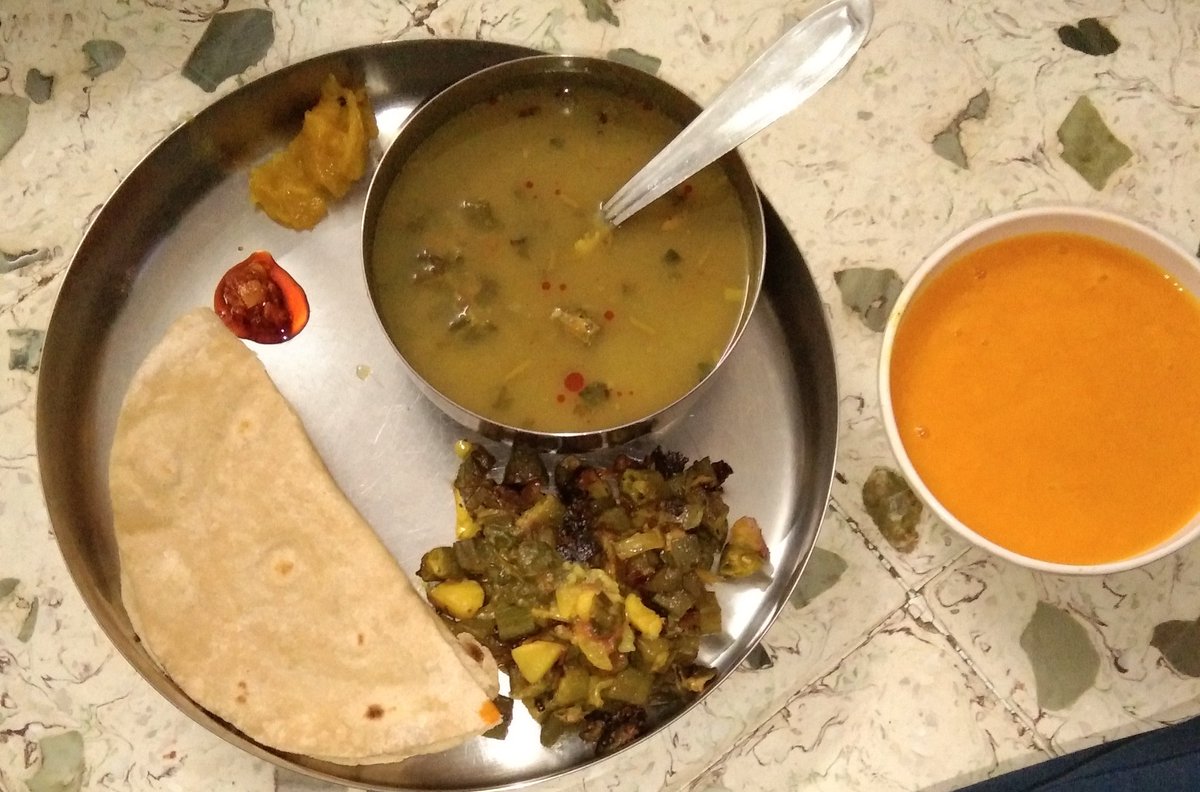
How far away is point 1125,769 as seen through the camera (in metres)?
1.35

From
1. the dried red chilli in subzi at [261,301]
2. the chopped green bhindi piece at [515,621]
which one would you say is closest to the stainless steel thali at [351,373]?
the dried red chilli in subzi at [261,301]

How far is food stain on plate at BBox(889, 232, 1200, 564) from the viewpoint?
125 centimetres

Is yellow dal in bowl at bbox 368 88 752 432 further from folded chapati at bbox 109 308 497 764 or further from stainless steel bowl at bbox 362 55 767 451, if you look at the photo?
folded chapati at bbox 109 308 497 764

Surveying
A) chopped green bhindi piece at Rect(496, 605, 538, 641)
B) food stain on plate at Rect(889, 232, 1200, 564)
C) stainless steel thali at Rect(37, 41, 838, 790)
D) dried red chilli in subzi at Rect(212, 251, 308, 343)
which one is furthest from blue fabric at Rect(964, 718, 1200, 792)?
dried red chilli in subzi at Rect(212, 251, 308, 343)

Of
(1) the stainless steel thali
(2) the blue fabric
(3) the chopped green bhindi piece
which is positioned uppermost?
(1) the stainless steel thali

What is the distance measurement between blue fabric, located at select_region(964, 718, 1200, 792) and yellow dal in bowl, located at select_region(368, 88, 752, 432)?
75 cm

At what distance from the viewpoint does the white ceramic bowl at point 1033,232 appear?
1.19 m

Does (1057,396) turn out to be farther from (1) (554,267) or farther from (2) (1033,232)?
(1) (554,267)

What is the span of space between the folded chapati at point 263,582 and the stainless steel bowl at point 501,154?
24 centimetres

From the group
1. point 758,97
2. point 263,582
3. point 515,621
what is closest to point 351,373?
point 263,582

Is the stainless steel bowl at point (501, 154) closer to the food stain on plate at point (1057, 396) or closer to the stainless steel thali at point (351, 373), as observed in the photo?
the stainless steel thali at point (351, 373)

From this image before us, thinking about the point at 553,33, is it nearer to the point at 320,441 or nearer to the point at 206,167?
the point at 206,167

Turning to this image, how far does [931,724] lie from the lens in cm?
143

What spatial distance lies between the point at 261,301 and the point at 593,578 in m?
0.61
